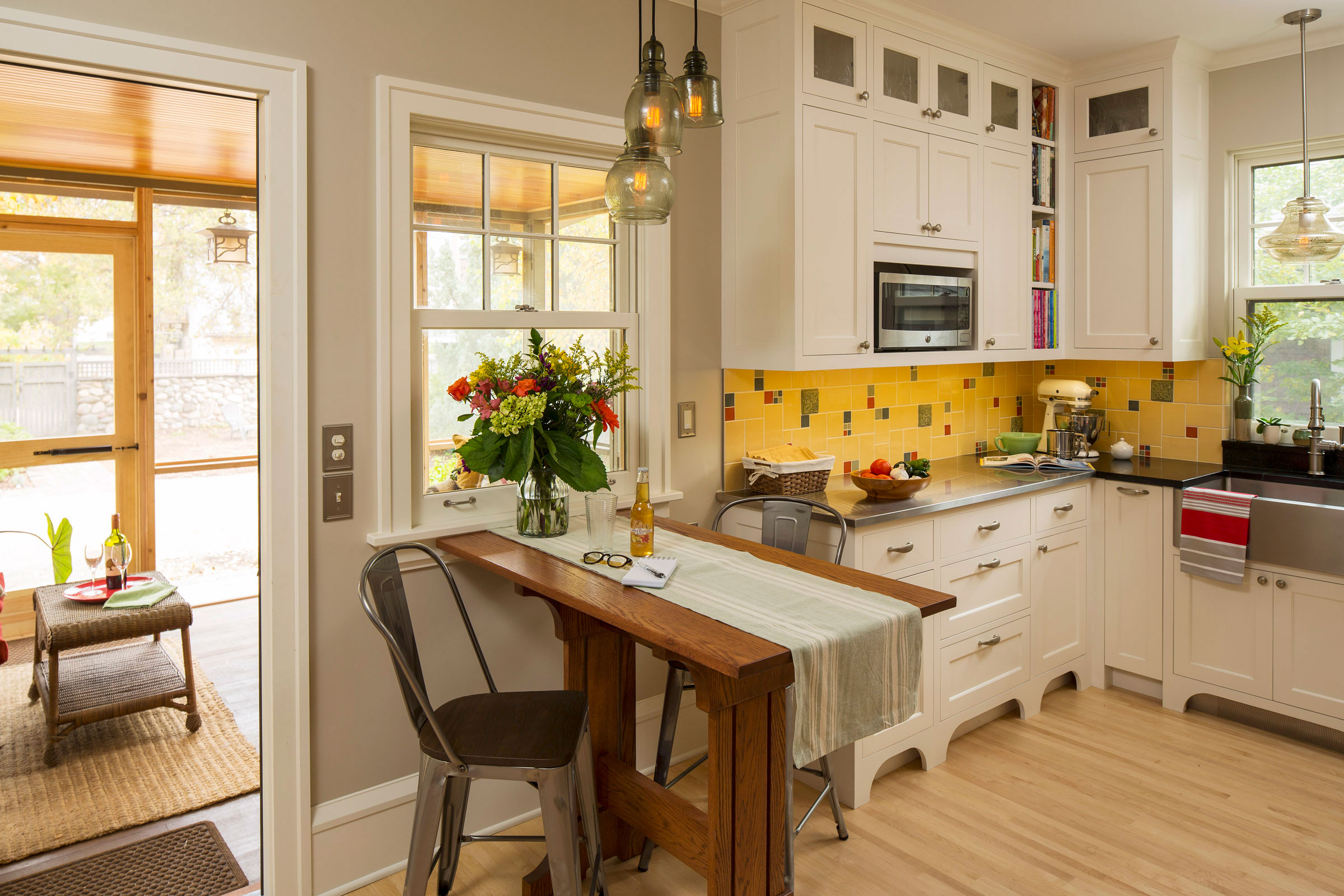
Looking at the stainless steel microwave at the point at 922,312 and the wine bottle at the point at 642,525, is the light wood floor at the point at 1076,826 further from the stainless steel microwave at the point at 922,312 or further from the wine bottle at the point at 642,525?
the stainless steel microwave at the point at 922,312

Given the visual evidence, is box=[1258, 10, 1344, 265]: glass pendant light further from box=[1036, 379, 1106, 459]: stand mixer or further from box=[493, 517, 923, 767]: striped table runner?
box=[493, 517, 923, 767]: striped table runner

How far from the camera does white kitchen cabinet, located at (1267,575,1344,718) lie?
124 inches

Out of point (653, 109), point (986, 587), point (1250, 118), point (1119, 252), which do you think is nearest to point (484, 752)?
point (653, 109)

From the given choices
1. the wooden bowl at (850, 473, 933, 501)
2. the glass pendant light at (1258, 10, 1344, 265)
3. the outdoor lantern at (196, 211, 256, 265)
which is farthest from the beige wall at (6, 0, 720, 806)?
the outdoor lantern at (196, 211, 256, 265)

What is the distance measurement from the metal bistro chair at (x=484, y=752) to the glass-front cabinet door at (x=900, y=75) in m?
2.38

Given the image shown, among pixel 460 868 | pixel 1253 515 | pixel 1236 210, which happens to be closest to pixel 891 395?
pixel 1253 515

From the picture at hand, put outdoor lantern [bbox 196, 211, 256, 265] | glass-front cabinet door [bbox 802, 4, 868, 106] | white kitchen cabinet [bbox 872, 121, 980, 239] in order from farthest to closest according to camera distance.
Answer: outdoor lantern [bbox 196, 211, 256, 265]
white kitchen cabinet [bbox 872, 121, 980, 239]
glass-front cabinet door [bbox 802, 4, 868, 106]

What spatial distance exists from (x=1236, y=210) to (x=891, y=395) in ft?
5.85

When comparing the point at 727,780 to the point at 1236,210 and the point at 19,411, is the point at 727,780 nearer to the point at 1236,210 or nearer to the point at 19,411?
the point at 1236,210

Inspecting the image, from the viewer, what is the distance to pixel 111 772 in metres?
3.24

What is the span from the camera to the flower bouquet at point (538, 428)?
A: 92.6 inches

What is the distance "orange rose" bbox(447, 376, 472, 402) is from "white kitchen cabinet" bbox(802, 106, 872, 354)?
3.94 ft

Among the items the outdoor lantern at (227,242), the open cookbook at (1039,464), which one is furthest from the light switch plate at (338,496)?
the outdoor lantern at (227,242)

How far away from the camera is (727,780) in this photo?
1750mm
